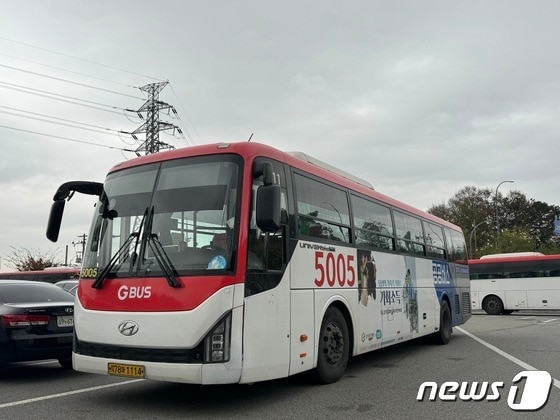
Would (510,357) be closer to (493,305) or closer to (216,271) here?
(216,271)

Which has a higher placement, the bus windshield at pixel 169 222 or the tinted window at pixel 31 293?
the bus windshield at pixel 169 222

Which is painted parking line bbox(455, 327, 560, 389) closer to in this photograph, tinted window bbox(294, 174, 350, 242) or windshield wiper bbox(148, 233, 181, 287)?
tinted window bbox(294, 174, 350, 242)

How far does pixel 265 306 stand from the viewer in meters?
6.00

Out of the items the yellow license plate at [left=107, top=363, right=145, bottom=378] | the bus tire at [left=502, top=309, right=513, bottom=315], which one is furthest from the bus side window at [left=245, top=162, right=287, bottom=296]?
the bus tire at [left=502, top=309, right=513, bottom=315]

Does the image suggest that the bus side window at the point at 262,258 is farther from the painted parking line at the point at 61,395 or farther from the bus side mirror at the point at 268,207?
the painted parking line at the point at 61,395

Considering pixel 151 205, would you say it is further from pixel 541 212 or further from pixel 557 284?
pixel 541 212

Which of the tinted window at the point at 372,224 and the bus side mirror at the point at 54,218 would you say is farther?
the tinted window at the point at 372,224

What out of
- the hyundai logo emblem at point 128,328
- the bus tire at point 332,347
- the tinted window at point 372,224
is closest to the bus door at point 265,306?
the bus tire at point 332,347

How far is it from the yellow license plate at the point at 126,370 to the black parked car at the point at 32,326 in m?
2.51

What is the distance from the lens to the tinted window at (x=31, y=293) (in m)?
8.24

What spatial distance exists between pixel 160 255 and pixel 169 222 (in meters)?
0.40

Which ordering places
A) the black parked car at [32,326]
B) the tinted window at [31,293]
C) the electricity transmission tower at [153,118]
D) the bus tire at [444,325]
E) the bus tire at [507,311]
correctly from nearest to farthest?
1. the black parked car at [32,326]
2. the tinted window at [31,293]
3. the bus tire at [444,325]
4. the bus tire at [507,311]
5. the electricity transmission tower at [153,118]

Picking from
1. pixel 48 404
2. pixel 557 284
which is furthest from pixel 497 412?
pixel 557 284

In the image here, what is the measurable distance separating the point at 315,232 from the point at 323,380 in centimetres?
202
